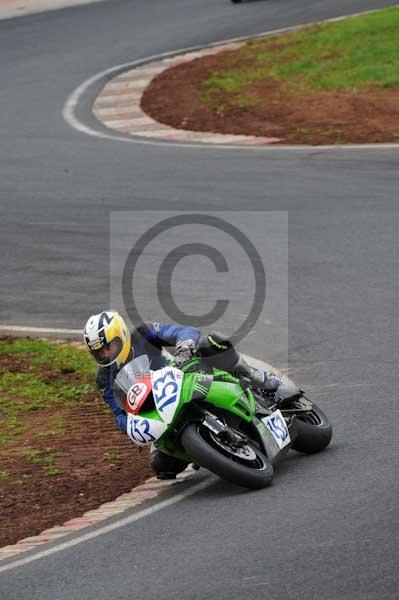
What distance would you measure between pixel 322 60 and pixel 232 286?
468 inches

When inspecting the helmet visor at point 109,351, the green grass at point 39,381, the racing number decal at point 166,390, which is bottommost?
the green grass at point 39,381

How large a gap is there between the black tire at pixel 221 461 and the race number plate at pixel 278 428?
36cm

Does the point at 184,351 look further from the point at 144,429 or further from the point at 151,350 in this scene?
the point at 144,429

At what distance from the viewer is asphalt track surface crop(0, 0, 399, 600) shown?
7418 mm

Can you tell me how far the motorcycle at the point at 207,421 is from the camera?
345 inches

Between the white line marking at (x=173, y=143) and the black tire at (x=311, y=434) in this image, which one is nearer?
the black tire at (x=311, y=434)

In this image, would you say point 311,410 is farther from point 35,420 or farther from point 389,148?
point 389,148

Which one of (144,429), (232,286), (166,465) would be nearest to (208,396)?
(144,429)

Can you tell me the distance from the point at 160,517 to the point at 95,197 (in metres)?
10.5

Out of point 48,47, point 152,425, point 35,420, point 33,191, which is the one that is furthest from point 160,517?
point 48,47

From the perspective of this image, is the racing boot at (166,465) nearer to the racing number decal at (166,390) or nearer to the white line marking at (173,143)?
the racing number decal at (166,390)

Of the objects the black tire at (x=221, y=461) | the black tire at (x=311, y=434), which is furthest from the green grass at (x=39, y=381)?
the black tire at (x=221, y=461)

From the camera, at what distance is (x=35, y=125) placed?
23.3 meters

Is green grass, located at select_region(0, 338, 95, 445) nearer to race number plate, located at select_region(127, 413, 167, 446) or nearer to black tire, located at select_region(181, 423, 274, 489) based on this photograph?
race number plate, located at select_region(127, 413, 167, 446)
